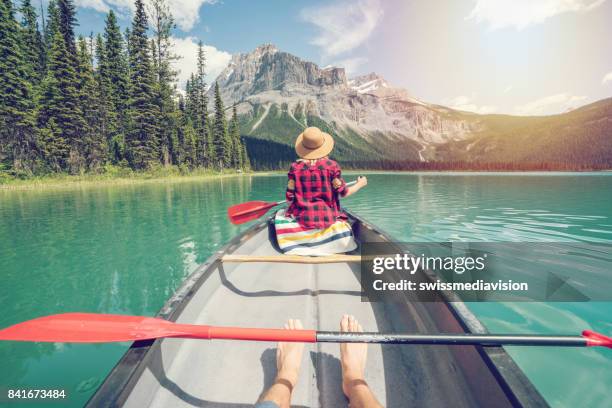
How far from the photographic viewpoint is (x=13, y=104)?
85.5 ft

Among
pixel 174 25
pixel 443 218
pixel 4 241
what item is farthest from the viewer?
pixel 174 25

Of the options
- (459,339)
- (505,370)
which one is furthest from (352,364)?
(505,370)

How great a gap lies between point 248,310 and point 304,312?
0.63 metres

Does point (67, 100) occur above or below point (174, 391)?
above

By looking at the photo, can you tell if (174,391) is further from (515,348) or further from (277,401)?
(515,348)

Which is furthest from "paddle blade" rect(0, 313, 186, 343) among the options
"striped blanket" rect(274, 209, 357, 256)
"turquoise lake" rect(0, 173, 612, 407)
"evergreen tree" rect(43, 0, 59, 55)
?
"evergreen tree" rect(43, 0, 59, 55)

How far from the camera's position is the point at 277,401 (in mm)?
1815

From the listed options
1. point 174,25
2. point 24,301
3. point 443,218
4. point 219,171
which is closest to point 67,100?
point 174,25

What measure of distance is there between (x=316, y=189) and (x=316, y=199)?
0.16m

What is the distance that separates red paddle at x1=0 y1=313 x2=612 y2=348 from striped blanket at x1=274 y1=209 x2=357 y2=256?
2.50 meters

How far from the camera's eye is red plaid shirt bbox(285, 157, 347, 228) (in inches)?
171

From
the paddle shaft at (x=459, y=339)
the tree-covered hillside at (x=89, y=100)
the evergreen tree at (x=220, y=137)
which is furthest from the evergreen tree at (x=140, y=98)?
the paddle shaft at (x=459, y=339)

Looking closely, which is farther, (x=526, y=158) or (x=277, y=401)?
(x=526, y=158)

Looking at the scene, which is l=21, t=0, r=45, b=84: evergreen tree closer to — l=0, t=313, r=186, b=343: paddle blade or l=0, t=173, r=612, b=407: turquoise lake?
l=0, t=173, r=612, b=407: turquoise lake
